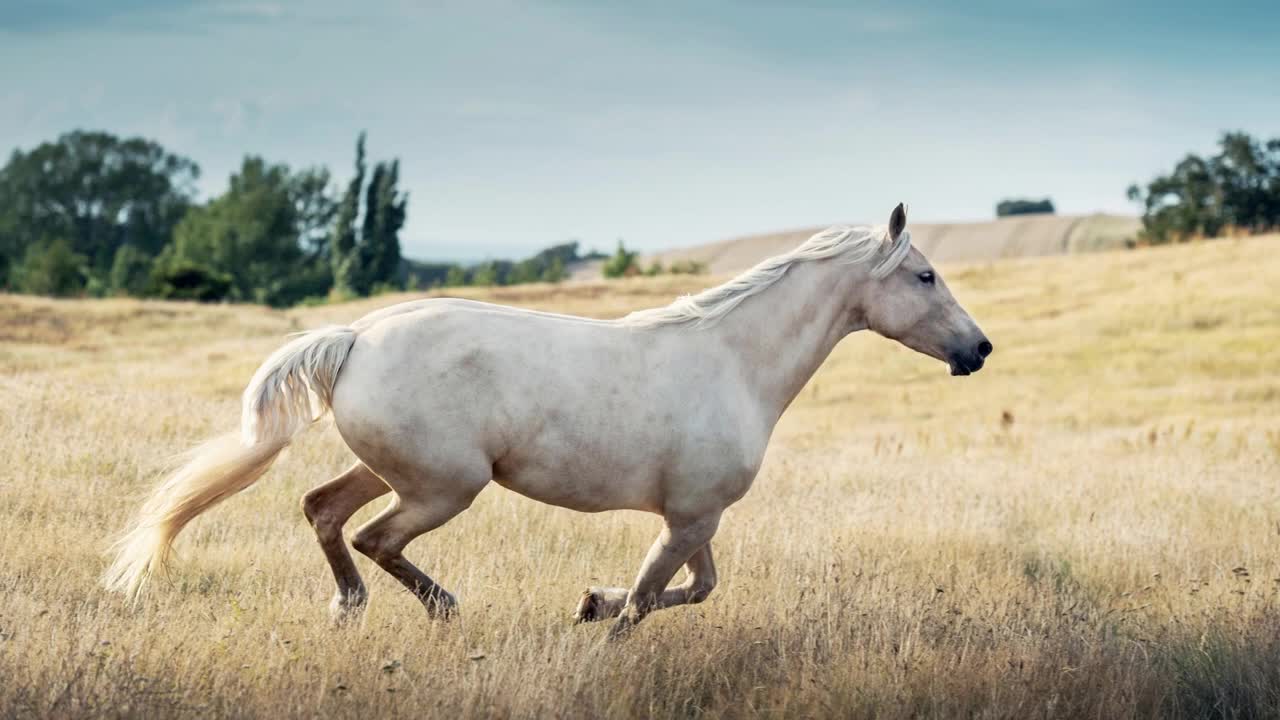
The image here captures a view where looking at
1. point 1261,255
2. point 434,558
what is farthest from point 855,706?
point 1261,255

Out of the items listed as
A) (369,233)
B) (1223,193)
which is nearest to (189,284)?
(369,233)

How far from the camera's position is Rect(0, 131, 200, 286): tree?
113m

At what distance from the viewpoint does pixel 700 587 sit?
221 inches

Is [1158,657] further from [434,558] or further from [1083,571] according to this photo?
[434,558]

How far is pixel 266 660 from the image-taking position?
4.91 m

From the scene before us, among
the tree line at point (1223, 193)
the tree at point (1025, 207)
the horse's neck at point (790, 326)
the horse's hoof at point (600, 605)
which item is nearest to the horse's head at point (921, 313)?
the horse's neck at point (790, 326)

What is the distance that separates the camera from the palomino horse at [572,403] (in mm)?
4934

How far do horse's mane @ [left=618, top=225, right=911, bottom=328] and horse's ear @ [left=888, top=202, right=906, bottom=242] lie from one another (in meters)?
0.03

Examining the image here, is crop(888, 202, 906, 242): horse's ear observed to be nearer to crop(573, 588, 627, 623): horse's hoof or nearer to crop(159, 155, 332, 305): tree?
crop(573, 588, 627, 623): horse's hoof

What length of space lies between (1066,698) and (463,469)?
290 centimetres

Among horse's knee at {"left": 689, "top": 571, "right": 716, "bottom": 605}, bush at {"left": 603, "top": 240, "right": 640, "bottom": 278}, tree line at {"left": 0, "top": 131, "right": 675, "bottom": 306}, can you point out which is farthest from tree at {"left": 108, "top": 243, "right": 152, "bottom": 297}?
horse's knee at {"left": 689, "top": 571, "right": 716, "bottom": 605}

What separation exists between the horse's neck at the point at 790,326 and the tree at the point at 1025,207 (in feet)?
369

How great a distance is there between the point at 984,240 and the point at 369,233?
161 feet

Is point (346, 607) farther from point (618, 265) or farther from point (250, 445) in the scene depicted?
point (618, 265)
